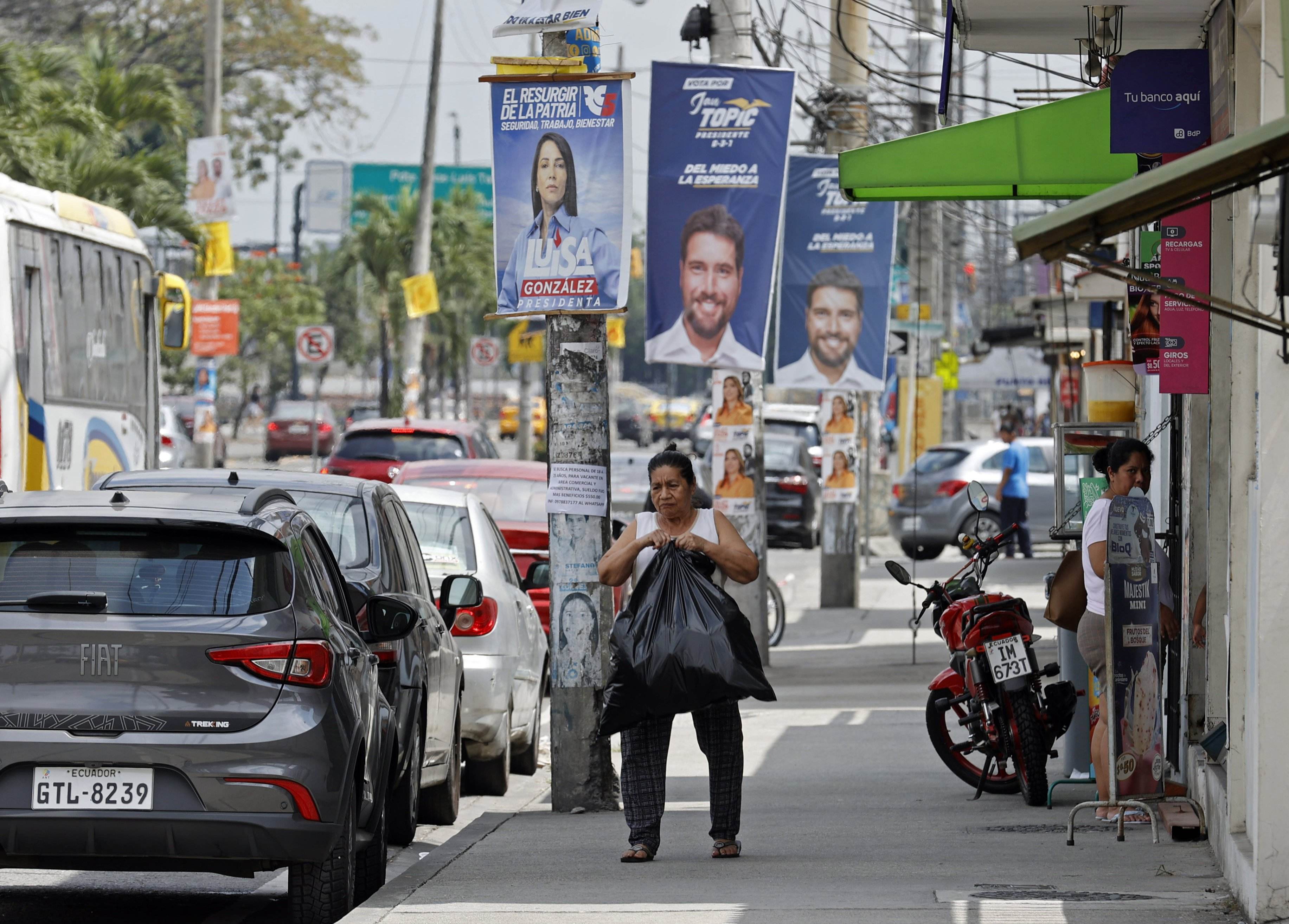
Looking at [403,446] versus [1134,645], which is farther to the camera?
[403,446]

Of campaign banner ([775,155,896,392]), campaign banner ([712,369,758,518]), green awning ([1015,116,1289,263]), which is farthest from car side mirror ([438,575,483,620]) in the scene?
campaign banner ([775,155,896,392])

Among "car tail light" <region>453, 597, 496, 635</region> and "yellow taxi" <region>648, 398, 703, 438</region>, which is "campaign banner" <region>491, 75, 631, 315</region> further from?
"yellow taxi" <region>648, 398, 703, 438</region>

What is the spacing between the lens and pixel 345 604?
24.1ft

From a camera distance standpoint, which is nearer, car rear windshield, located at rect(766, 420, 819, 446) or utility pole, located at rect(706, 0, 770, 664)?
utility pole, located at rect(706, 0, 770, 664)

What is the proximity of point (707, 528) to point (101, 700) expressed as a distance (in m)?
2.59

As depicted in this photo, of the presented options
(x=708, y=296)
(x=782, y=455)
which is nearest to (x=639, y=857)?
(x=708, y=296)

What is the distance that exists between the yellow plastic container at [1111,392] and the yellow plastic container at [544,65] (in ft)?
10.8

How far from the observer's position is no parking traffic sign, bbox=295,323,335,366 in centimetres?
3525

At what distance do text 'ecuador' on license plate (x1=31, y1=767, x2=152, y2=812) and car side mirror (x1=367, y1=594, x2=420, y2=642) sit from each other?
150 cm

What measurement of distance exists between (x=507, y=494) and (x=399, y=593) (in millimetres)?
6088

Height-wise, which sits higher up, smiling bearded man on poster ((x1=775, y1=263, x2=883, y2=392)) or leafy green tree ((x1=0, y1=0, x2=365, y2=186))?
leafy green tree ((x1=0, y1=0, x2=365, y2=186))

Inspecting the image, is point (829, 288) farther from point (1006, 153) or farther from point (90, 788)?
point (90, 788)

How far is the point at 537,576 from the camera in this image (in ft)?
35.4

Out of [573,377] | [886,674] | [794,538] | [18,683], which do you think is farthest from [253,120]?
[18,683]
